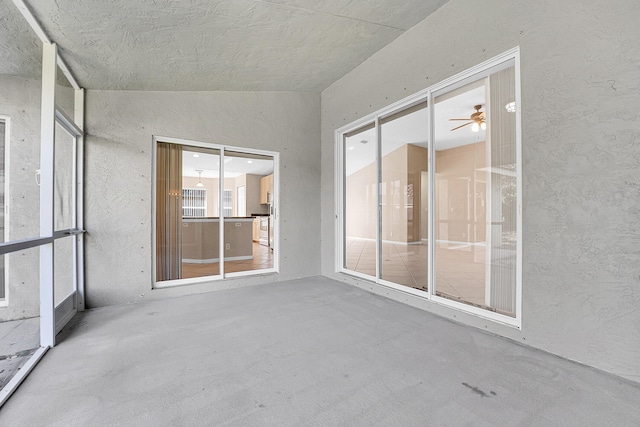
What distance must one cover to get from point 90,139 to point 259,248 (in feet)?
9.89

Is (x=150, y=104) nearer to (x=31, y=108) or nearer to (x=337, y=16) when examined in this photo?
(x=31, y=108)

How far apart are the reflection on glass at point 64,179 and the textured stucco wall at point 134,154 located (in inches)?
6.5

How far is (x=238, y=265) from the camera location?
16.4 ft

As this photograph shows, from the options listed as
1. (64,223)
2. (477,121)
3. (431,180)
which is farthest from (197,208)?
(477,121)

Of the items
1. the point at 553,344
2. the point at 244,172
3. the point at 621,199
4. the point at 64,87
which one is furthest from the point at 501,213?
the point at 64,87

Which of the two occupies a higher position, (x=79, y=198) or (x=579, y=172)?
(x=579, y=172)

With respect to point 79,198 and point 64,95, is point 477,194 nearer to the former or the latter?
point 64,95

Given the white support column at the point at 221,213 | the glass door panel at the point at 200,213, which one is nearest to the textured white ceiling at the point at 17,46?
the glass door panel at the point at 200,213

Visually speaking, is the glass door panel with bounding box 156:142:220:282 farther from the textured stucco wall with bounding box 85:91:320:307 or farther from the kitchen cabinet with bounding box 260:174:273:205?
the kitchen cabinet with bounding box 260:174:273:205

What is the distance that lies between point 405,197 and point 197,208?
3.12 m

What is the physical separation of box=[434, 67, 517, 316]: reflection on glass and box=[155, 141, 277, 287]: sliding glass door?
2.76m

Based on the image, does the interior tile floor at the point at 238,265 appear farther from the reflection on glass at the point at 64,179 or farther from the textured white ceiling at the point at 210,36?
the textured white ceiling at the point at 210,36

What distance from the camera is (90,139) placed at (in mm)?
3275

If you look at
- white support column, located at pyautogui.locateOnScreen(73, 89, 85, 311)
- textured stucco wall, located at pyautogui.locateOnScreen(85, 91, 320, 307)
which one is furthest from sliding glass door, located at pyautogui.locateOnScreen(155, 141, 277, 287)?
white support column, located at pyautogui.locateOnScreen(73, 89, 85, 311)
